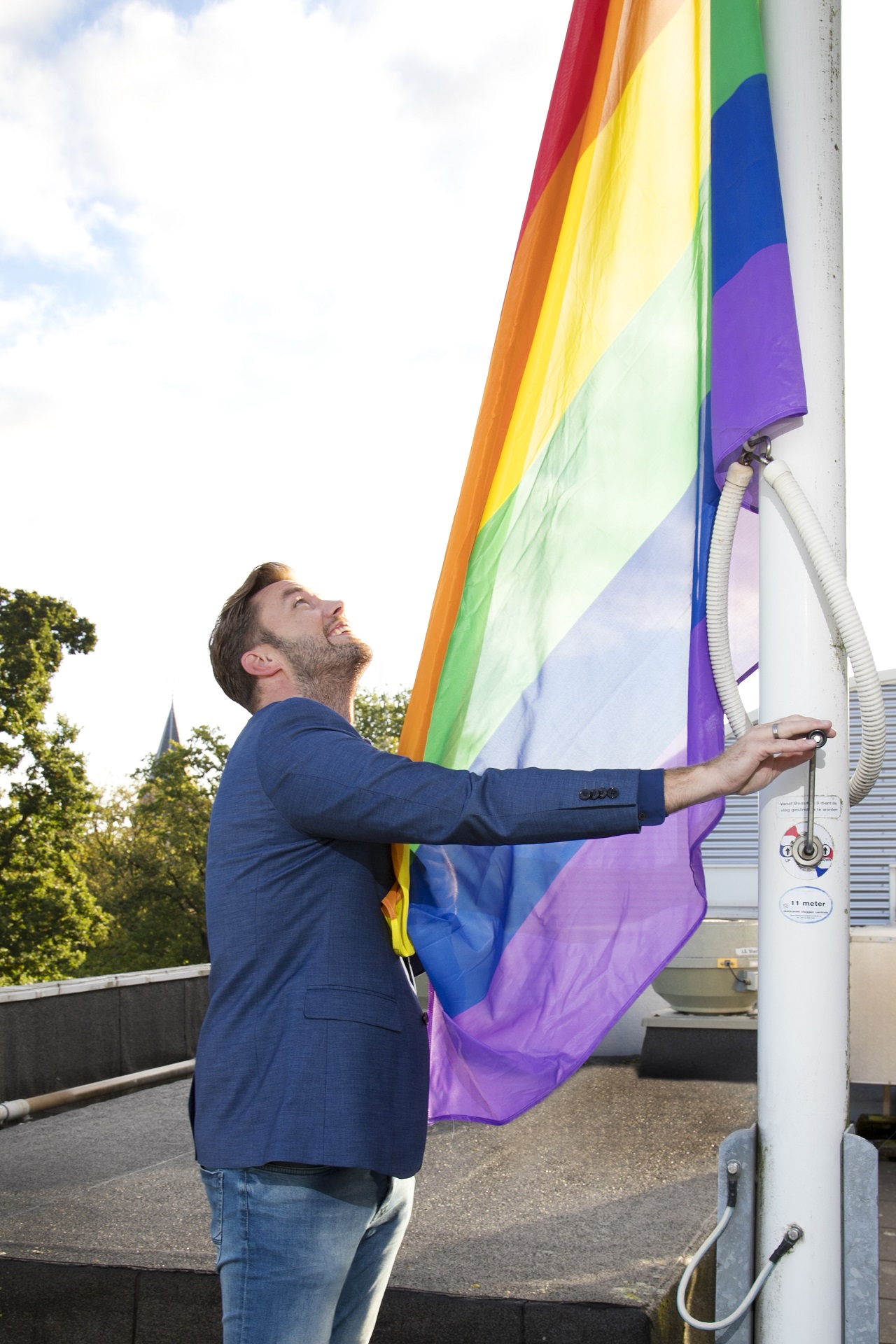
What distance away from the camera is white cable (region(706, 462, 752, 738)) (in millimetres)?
1857

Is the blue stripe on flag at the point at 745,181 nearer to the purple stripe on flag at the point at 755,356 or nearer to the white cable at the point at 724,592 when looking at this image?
the purple stripe on flag at the point at 755,356

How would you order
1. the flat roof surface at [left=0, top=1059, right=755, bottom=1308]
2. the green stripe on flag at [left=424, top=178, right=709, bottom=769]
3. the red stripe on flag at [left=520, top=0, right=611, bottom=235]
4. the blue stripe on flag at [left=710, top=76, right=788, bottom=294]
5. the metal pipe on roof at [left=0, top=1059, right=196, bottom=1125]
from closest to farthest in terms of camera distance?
the blue stripe on flag at [left=710, top=76, right=788, bottom=294]
the green stripe on flag at [left=424, top=178, right=709, bottom=769]
the red stripe on flag at [left=520, top=0, right=611, bottom=235]
the flat roof surface at [left=0, top=1059, right=755, bottom=1308]
the metal pipe on roof at [left=0, top=1059, right=196, bottom=1125]

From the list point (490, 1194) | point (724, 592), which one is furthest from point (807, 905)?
point (490, 1194)

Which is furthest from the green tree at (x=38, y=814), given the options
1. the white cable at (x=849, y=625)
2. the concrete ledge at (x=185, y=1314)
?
the white cable at (x=849, y=625)

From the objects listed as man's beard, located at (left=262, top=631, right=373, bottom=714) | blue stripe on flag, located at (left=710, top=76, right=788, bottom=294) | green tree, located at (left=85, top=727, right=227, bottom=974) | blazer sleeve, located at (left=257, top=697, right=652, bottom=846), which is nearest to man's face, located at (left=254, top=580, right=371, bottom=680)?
man's beard, located at (left=262, top=631, right=373, bottom=714)

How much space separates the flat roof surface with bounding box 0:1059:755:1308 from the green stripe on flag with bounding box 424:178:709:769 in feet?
6.35

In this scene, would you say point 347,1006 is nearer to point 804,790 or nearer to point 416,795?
point 416,795

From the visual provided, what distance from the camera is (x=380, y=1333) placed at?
3176 millimetres

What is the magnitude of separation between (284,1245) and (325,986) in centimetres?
41

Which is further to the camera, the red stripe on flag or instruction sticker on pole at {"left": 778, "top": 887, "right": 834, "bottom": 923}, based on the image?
the red stripe on flag

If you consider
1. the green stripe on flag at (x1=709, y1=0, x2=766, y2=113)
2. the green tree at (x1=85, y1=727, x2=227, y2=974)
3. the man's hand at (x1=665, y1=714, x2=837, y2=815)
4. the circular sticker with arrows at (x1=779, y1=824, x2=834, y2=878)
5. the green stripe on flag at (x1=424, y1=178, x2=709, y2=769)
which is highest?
the green stripe on flag at (x1=709, y1=0, x2=766, y2=113)

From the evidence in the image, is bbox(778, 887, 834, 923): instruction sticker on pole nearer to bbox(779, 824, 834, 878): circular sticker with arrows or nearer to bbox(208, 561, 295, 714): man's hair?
bbox(779, 824, 834, 878): circular sticker with arrows

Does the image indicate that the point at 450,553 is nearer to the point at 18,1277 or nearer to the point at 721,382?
the point at 721,382

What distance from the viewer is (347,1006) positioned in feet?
6.16
